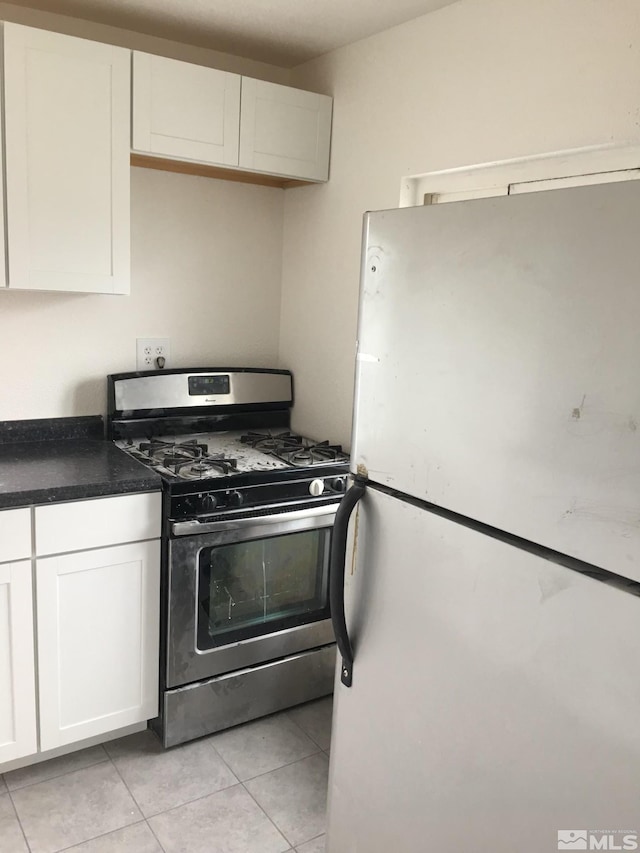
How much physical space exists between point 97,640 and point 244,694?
571mm

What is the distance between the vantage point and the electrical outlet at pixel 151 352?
107 inches

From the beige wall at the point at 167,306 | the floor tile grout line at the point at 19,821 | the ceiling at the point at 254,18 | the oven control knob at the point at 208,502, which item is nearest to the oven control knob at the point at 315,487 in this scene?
the oven control knob at the point at 208,502

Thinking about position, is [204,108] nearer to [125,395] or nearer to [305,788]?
[125,395]

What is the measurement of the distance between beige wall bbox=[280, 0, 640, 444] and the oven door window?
528 millimetres

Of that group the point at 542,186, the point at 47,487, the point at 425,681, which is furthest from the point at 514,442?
the point at 47,487

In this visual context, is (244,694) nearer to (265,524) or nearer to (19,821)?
(265,524)

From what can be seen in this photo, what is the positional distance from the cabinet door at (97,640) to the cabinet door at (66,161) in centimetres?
88

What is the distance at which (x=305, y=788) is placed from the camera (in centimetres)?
219

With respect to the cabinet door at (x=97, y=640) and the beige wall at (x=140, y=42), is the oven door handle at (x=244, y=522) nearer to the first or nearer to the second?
the cabinet door at (x=97, y=640)

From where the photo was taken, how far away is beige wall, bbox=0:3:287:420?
2475mm

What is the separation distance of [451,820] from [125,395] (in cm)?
189

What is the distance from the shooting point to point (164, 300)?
275cm

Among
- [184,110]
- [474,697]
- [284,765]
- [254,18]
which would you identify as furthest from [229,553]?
[254,18]

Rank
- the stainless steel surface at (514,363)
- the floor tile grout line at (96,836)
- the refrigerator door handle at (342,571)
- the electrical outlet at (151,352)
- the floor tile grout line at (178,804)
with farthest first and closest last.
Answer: the electrical outlet at (151,352) → the floor tile grout line at (178,804) → the floor tile grout line at (96,836) → the refrigerator door handle at (342,571) → the stainless steel surface at (514,363)
